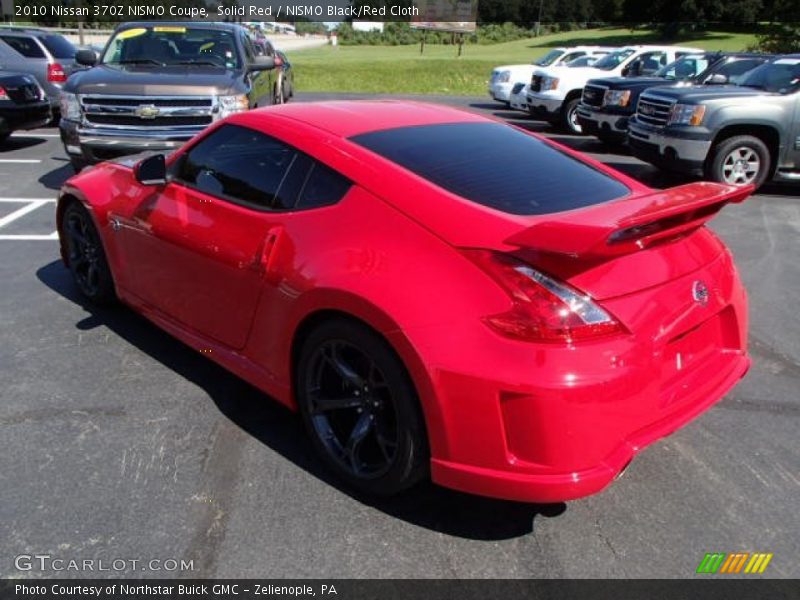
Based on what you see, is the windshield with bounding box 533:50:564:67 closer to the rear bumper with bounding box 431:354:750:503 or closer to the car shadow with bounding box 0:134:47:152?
the car shadow with bounding box 0:134:47:152

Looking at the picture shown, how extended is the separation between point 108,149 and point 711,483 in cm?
684

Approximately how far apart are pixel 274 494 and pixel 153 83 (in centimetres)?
603

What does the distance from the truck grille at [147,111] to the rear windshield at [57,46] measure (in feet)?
25.9

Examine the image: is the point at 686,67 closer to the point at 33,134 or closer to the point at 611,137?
the point at 611,137

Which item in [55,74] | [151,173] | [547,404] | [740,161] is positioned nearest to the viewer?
[547,404]

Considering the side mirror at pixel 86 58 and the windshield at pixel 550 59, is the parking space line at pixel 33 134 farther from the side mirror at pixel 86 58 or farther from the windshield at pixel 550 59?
→ the windshield at pixel 550 59

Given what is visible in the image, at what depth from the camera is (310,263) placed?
2932 mm

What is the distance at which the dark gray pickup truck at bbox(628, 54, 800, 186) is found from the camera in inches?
369

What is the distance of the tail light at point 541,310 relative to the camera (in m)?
2.42

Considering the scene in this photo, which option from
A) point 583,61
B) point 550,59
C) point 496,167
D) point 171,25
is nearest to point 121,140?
point 171,25

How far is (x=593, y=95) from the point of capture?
13297 mm
